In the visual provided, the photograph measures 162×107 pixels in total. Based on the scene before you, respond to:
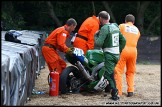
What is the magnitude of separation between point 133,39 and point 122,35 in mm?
415

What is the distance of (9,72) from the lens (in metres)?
4.98

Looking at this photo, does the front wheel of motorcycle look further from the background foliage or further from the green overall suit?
the background foliage

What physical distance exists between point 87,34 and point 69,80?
4.44 feet

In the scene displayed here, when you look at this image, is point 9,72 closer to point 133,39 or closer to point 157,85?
point 133,39

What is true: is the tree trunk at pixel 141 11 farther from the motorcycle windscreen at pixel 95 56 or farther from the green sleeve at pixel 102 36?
A: the green sleeve at pixel 102 36

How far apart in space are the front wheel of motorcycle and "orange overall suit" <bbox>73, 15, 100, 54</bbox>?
96 centimetres

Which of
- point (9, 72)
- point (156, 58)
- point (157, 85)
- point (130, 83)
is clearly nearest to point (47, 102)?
point (130, 83)

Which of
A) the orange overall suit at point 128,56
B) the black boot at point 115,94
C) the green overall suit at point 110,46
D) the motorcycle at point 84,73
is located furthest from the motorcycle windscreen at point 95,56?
the black boot at point 115,94

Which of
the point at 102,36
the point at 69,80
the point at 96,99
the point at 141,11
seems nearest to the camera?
the point at 102,36

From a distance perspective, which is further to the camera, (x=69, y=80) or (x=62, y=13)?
(x=62, y=13)

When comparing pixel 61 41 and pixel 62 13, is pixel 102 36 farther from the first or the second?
pixel 62 13

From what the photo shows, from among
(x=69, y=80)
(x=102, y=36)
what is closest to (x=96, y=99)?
(x=69, y=80)

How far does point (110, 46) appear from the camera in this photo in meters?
7.85

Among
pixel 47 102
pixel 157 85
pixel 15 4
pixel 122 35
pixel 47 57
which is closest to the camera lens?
pixel 47 102
